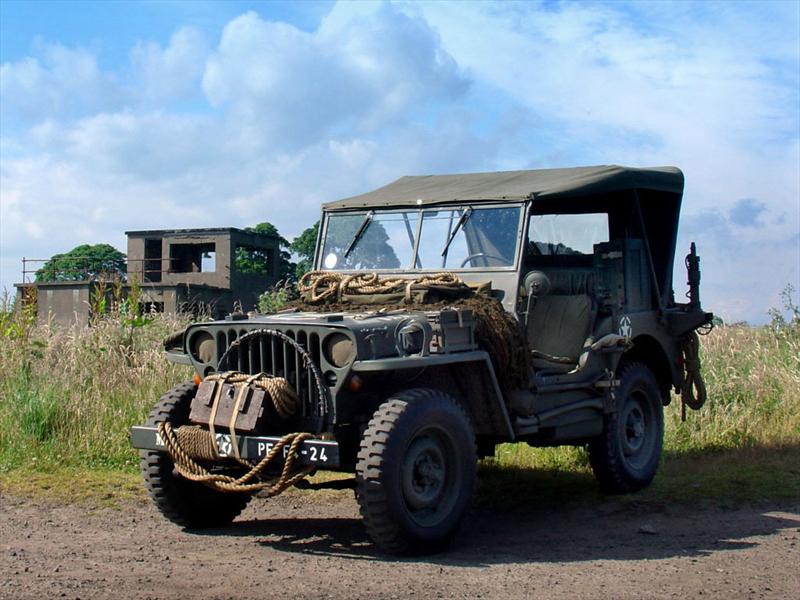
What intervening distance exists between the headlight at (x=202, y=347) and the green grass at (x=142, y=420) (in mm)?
1901

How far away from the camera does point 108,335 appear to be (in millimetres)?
11648

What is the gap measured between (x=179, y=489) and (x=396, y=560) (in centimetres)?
173

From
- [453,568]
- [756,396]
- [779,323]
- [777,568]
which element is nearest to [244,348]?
[453,568]

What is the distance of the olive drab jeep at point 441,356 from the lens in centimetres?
613

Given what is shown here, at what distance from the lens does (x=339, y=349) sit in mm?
6141

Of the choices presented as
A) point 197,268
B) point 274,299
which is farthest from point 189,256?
point 274,299

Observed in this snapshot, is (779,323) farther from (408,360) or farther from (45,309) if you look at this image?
(45,309)

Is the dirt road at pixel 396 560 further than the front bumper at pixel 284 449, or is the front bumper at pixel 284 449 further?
the front bumper at pixel 284 449

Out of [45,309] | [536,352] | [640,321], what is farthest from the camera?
[45,309]

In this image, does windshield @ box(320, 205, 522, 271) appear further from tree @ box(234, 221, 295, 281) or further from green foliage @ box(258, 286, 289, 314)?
tree @ box(234, 221, 295, 281)

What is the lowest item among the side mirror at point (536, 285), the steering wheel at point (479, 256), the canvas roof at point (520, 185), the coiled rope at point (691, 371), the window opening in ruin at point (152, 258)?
the coiled rope at point (691, 371)

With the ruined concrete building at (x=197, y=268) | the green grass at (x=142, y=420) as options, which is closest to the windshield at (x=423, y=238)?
the green grass at (x=142, y=420)

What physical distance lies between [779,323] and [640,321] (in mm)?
6778

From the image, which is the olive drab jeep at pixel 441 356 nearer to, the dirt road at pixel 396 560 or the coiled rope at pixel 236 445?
the coiled rope at pixel 236 445
